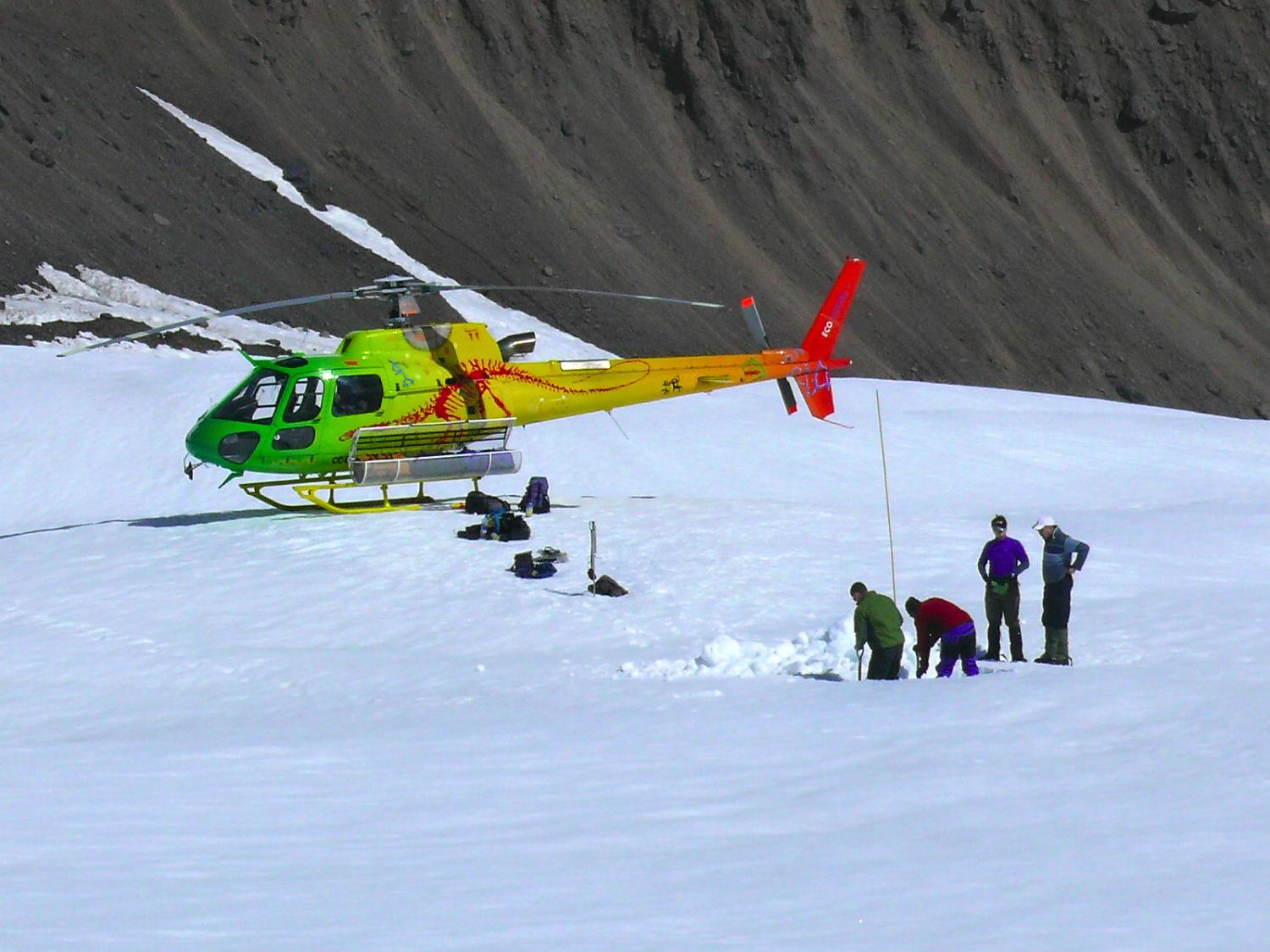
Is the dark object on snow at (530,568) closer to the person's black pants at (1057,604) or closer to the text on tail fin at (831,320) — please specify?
the person's black pants at (1057,604)

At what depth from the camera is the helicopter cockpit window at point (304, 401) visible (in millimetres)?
18797

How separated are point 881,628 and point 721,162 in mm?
52325

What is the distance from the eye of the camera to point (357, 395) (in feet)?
63.0

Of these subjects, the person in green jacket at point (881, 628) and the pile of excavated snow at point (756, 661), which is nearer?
the person in green jacket at point (881, 628)

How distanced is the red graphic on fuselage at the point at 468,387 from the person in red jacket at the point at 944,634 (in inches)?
323

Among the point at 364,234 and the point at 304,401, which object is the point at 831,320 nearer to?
the point at 304,401

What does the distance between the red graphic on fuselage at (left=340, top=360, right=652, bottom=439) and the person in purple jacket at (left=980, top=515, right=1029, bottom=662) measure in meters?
7.77

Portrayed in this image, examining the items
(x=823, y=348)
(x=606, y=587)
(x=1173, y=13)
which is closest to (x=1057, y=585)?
(x=606, y=587)

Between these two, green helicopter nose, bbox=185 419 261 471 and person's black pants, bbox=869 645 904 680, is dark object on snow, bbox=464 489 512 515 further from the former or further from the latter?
person's black pants, bbox=869 645 904 680

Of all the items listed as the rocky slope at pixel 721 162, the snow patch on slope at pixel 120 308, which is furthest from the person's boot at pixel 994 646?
the rocky slope at pixel 721 162

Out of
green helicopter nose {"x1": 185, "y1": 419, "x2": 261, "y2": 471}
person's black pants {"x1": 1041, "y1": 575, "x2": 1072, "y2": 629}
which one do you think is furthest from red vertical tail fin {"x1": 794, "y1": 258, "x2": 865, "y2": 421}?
person's black pants {"x1": 1041, "y1": 575, "x2": 1072, "y2": 629}

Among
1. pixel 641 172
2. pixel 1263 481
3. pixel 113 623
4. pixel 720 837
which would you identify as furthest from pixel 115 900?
pixel 641 172

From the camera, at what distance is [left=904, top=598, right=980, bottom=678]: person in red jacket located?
1275 cm

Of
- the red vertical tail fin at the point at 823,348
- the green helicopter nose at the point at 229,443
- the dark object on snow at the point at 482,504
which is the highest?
the red vertical tail fin at the point at 823,348
